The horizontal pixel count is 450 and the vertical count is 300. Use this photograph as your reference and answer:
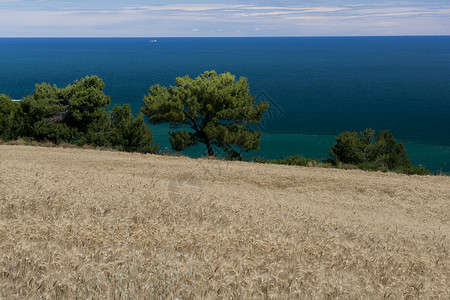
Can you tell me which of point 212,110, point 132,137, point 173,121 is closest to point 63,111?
point 132,137

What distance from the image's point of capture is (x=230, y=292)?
4.68 metres

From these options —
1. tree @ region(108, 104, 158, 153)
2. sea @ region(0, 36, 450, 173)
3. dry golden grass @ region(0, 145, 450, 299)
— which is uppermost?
dry golden grass @ region(0, 145, 450, 299)

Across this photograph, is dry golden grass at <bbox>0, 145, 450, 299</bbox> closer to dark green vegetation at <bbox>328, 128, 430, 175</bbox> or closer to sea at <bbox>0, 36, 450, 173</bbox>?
sea at <bbox>0, 36, 450, 173</bbox>

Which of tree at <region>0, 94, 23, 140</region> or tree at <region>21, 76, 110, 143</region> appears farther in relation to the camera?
tree at <region>0, 94, 23, 140</region>

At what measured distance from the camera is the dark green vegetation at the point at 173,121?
33.7 meters

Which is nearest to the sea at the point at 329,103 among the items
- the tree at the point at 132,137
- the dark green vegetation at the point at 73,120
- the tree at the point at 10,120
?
the tree at the point at 132,137

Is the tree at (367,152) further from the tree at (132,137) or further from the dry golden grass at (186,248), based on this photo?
the dry golden grass at (186,248)

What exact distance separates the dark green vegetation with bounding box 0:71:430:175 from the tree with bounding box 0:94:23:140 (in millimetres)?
17

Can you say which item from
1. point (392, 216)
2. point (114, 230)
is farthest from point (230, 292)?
point (392, 216)

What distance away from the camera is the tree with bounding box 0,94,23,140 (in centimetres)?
3784

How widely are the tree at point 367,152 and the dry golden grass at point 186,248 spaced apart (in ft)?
63.1

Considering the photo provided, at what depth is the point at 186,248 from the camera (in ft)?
21.1

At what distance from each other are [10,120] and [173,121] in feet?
53.3

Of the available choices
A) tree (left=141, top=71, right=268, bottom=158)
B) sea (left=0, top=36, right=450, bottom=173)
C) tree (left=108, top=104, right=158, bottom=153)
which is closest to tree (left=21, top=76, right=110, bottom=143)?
tree (left=108, top=104, right=158, bottom=153)
